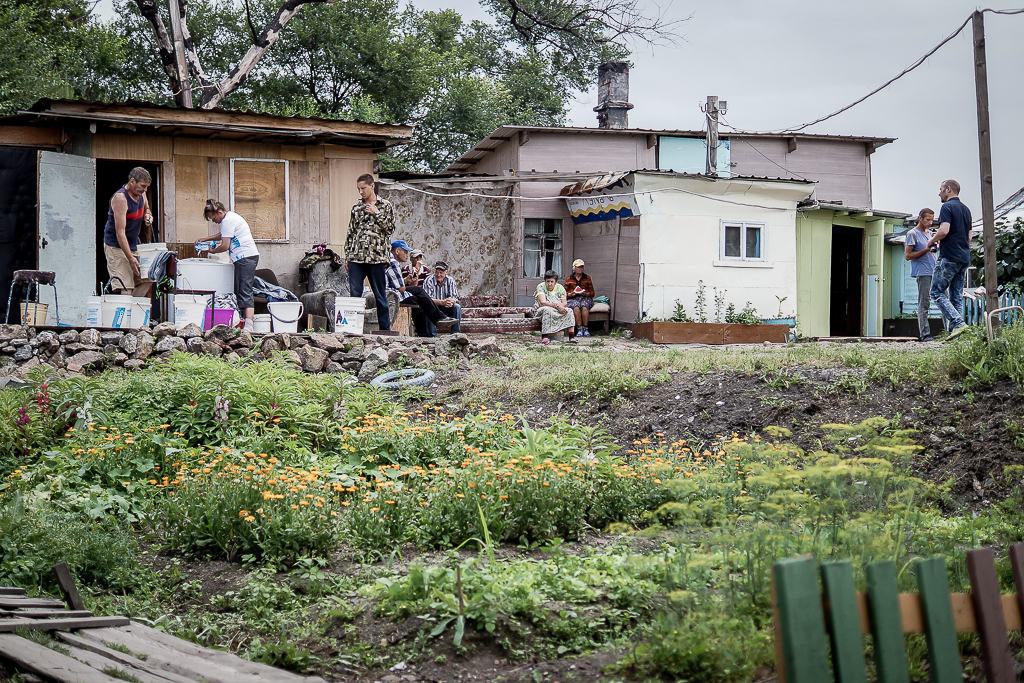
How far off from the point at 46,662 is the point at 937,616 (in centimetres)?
286

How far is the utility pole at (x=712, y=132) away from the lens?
16938 mm

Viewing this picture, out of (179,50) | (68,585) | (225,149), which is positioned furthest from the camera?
(179,50)

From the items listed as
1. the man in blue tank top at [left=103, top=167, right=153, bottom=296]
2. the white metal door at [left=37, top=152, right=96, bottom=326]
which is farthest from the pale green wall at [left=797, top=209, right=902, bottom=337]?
the white metal door at [left=37, top=152, right=96, bottom=326]

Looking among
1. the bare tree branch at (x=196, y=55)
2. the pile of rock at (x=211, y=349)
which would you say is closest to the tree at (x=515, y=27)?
the bare tree branch at (x=196, y=55)

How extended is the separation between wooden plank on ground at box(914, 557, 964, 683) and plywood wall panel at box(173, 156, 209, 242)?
475 inches

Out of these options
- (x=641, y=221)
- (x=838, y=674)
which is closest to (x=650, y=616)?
(x=838, y=674)

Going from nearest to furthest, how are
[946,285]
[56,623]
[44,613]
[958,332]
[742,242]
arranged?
[56,623], [44,613], [958,332], [946,285], [742,242]

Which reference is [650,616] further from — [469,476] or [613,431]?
[613,431]

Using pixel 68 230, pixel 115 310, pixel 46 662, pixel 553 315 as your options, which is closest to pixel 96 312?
pixel 115 310

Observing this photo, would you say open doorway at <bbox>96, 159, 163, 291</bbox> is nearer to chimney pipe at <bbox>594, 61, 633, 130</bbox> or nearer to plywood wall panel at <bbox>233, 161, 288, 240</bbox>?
plywood wall panel at <bbox>233, 161, 288, 240</bbox>

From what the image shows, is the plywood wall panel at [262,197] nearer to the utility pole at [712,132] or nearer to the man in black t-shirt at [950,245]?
the utility pole at [712,132]

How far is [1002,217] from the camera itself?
1573 centimetres

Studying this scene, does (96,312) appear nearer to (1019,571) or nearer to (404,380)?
(404,380)

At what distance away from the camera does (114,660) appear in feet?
9.95
